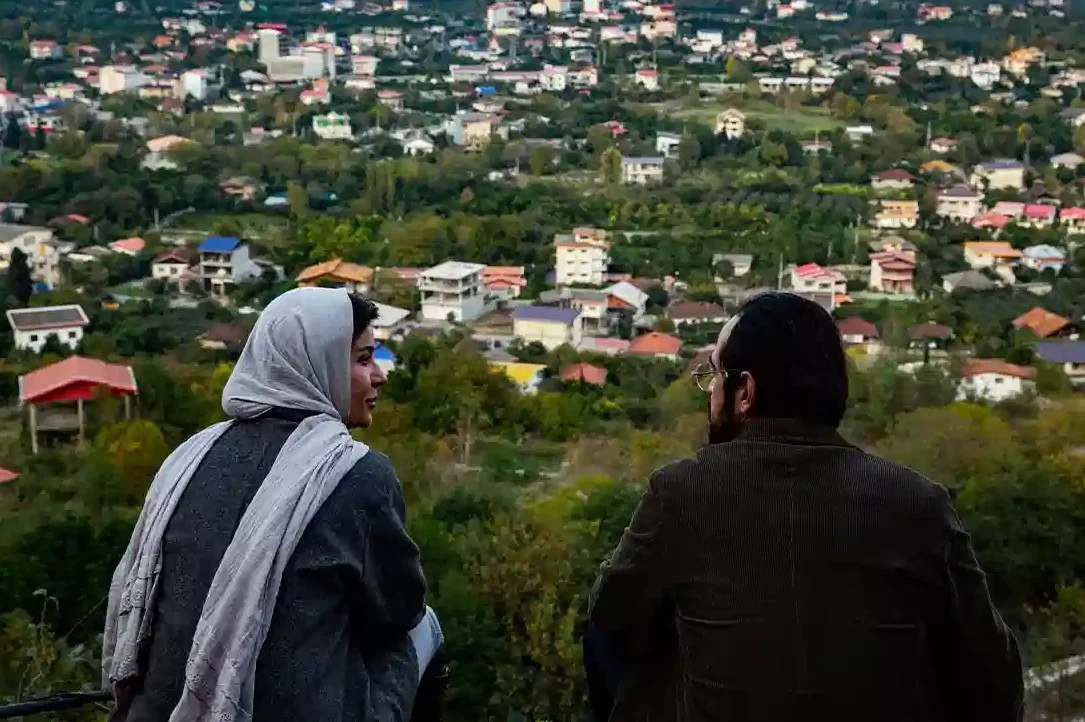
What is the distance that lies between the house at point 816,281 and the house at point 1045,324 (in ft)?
4.80

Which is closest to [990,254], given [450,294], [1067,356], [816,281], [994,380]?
[816,281]

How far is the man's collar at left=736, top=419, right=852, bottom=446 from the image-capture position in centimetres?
85

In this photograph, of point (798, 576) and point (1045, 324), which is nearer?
point (798, 576)

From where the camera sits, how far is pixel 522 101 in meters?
20.4

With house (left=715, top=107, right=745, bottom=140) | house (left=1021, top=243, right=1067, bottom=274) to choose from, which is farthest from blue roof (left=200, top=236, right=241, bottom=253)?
house (left=715, top=107, right=745, bottom=140)

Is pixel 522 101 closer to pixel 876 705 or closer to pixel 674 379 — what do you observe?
pixel 674 379

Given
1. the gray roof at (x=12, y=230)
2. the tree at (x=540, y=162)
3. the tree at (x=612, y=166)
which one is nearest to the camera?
the gray roof at (x=12, y=230)

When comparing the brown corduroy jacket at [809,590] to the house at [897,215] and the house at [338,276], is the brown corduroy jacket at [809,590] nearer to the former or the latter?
the house at [338,276]

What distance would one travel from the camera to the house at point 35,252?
10461 mm

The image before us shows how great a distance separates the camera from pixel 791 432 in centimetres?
85

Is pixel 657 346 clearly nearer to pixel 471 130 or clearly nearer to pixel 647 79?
pixel 471 130

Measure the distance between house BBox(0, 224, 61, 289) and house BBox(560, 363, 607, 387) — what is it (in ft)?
15.3

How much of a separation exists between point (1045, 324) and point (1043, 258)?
234 cm

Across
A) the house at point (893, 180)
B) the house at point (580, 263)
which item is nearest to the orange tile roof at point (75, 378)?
the house at point (580, 263)
